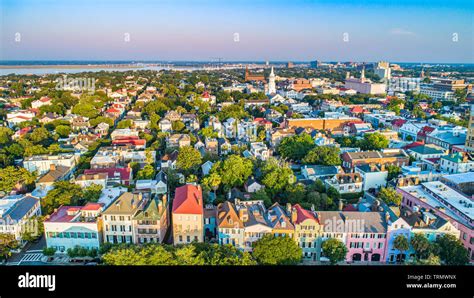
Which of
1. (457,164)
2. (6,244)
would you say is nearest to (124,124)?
(6,244)

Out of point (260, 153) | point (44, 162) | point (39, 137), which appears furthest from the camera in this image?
point (39, 137)

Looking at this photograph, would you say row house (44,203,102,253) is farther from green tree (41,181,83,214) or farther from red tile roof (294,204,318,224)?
red tile roof (294,204,318,224)

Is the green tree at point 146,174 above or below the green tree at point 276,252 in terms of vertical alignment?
above

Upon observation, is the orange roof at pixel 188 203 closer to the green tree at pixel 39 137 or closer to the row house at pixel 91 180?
the row house at pixel 91 180

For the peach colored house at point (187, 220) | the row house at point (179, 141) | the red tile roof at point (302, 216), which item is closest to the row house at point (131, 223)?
the peach colored house at point (187, 220)

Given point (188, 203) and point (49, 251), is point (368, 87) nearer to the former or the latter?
point (188, 203)
